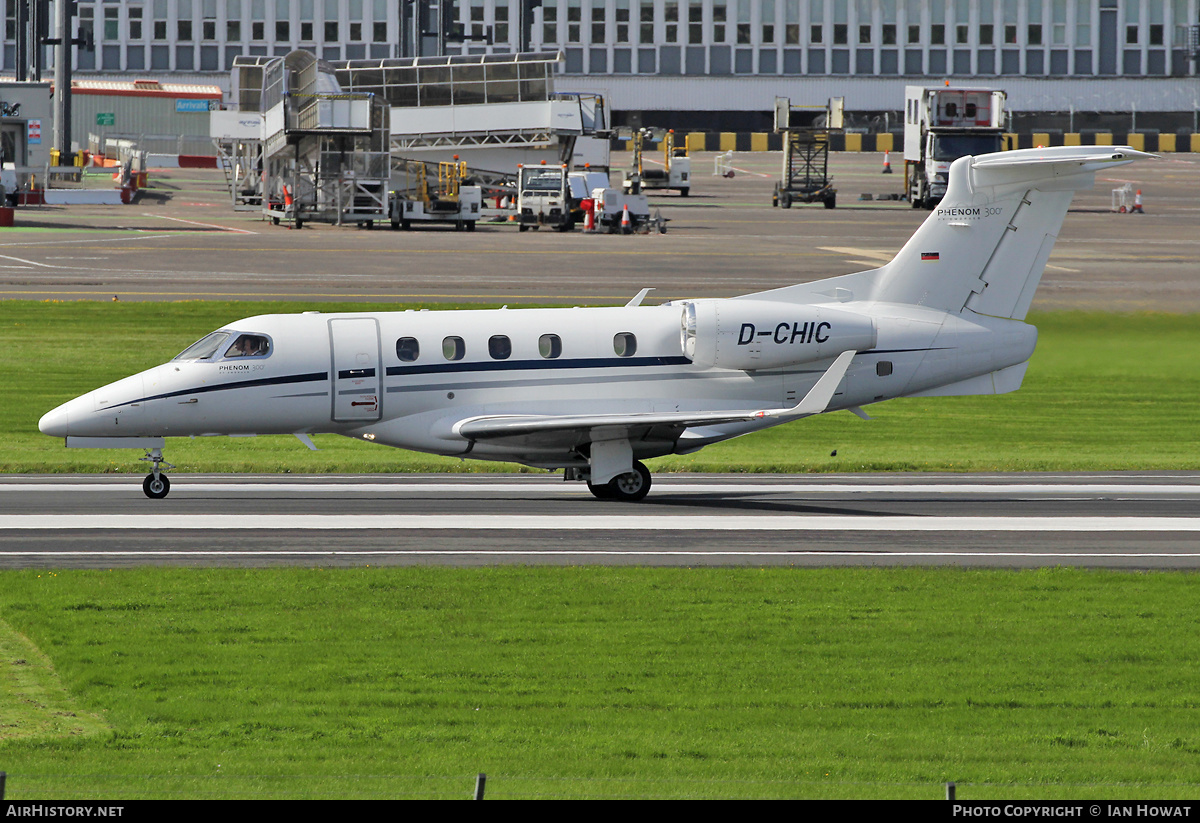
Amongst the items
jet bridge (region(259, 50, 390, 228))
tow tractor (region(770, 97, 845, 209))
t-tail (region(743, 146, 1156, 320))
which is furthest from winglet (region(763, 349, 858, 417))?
tow tractor (region(770, 97, 845, 209))

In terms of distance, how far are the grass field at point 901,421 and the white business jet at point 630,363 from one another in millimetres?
4221

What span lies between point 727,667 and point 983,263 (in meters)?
13.7

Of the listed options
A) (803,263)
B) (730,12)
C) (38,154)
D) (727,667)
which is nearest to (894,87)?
(730,12)

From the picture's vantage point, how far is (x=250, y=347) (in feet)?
81.7

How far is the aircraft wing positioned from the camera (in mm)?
24641

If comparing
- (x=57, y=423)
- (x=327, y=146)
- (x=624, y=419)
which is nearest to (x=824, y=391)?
(x=624, y=419)

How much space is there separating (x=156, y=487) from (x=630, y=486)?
8471 mm

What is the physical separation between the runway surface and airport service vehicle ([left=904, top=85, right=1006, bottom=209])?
5363 cm

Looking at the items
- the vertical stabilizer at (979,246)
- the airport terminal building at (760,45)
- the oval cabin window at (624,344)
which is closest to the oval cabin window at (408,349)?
the oval cabin window at (624,344)

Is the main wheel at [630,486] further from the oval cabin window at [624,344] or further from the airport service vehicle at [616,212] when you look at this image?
the airport service vehicle at [616,212]

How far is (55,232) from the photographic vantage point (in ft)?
227

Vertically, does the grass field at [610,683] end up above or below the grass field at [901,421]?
below

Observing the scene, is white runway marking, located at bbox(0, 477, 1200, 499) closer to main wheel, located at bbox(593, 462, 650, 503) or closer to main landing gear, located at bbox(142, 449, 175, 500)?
main landing gear, located at bbox(142, 449, 175, 500)

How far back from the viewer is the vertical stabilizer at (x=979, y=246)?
86.7ft
